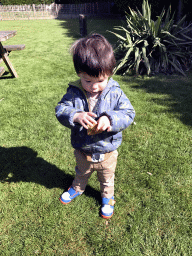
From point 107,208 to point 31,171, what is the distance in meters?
1.10

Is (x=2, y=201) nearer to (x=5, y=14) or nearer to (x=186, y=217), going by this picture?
(x=186, y=217)

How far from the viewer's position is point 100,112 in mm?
1508

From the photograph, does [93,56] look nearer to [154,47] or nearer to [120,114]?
[120,114]

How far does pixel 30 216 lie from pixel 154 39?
512cm

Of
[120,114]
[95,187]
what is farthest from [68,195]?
[120,114]

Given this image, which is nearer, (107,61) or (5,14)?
(107,61)

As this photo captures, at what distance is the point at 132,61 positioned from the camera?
550cm

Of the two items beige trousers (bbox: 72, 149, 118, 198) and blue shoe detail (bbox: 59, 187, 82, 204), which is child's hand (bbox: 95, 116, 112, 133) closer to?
beige trousers (bbox: 72, 149, 118, 198)

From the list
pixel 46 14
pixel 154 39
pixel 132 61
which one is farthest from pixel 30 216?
pixel 46 14

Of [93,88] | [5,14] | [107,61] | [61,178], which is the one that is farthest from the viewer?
[5,14]

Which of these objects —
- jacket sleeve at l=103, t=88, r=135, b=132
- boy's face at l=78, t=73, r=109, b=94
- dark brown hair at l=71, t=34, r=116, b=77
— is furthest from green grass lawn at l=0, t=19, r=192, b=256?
dark brown hair at l=71, t=34, r=116, b=77

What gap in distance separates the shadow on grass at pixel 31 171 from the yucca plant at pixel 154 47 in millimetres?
3558

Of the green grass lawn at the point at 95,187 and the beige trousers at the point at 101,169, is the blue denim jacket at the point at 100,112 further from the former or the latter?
the green grass lawn at the point at 95,187

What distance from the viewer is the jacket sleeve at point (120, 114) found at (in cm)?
134
